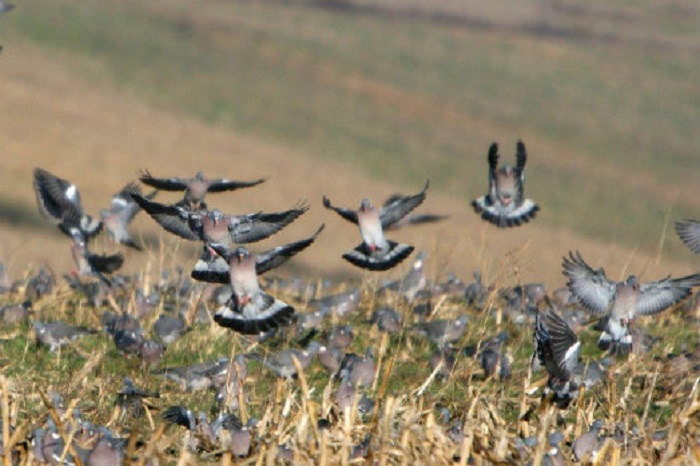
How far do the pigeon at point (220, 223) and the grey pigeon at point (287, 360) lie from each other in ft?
2.60

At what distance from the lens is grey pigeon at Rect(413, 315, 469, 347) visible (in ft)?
31.7

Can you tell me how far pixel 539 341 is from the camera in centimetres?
759

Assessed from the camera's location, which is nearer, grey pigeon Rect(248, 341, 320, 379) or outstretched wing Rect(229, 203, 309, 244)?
grey pigeon Rect(248, 341, 320, 379)

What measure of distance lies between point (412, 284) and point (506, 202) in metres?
1.45

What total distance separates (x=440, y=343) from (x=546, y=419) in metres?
3.52

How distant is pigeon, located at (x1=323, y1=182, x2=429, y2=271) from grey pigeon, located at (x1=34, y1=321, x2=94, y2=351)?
197cm

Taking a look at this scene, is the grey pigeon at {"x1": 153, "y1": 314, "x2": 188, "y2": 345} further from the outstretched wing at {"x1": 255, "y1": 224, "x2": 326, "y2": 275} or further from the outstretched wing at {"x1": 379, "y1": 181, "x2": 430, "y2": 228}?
the outstretched wing at {"x1": 379, "y1": 181, "x2": 430, "y2": 228}

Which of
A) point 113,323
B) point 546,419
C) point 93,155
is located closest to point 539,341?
point 546,419

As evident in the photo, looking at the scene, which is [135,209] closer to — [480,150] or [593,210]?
[593,210]

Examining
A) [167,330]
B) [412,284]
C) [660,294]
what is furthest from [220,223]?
[412,284]

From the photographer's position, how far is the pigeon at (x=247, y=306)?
26.2 feet

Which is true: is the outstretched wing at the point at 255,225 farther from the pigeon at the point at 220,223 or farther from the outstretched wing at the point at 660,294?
the outstretched wing at the point at 660,294

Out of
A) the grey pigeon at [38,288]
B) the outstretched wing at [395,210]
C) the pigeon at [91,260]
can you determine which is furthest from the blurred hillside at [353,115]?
the outstretched wing at [395,210]

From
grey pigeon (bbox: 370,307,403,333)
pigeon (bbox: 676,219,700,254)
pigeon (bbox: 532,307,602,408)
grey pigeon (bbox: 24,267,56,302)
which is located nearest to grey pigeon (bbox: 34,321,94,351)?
grey pigeon (bbox: 24,267,56,302)
